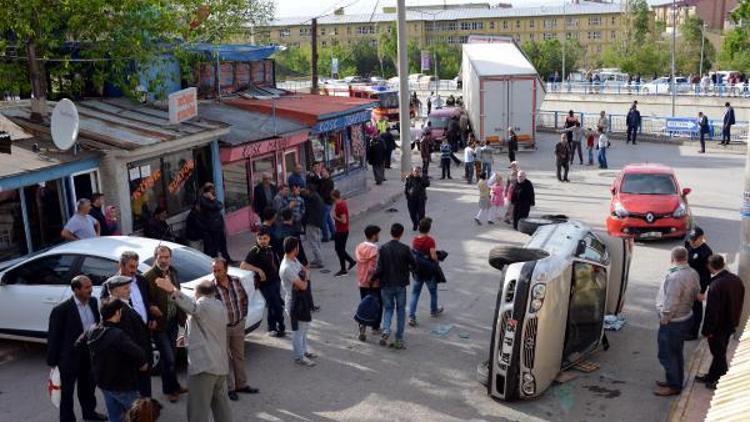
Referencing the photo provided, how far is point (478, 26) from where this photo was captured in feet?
396

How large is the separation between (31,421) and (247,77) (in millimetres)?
16019

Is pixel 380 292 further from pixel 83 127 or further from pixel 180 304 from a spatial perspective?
pixel 83 127

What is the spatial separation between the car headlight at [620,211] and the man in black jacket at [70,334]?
11798mm

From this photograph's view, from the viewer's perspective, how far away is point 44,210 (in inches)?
547

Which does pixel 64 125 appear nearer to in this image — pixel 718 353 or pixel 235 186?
pixel 235 186

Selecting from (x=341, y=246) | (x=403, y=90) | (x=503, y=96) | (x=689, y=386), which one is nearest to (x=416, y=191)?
(x=341, y=246)

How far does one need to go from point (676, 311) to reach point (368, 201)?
14.0 metres

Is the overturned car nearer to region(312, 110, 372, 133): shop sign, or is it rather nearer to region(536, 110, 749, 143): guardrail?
region(312, 110, 372, 133): shop sign

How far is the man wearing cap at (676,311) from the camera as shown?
30.4 ft

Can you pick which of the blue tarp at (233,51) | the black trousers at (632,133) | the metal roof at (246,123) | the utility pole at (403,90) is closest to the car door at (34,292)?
the metal roof at (246,123)

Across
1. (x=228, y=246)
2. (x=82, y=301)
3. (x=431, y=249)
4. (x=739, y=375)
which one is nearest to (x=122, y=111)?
(x=228, y=246)

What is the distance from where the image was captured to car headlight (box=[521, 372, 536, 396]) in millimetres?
9109

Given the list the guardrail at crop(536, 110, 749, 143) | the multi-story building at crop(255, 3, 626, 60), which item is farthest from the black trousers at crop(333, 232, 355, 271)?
the multi-story building at crop(255, 3, 626, 60)

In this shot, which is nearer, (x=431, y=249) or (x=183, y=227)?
(x=431, y=249)
